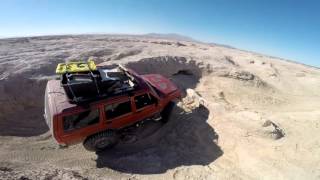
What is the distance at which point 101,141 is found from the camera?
7660 mm

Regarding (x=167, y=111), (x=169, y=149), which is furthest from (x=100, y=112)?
(x=167, y=111)

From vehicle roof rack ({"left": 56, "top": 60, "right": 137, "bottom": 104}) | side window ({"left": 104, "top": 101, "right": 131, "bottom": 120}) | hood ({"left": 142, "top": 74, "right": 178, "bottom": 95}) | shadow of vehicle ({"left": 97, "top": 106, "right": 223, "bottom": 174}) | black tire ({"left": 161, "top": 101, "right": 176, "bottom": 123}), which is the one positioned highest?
vehicle roof rack ({"left": 56, "top": 60, "right": 137, "bottom": 104})

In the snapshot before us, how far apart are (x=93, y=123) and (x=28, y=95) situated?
5065 mm

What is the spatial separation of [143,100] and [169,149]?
1624 millimetres

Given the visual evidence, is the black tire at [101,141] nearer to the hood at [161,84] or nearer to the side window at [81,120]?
the side window at [81,120]

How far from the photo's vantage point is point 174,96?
9180 millimetres

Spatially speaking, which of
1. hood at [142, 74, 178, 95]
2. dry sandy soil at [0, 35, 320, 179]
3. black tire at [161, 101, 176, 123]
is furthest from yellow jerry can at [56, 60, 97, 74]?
black tire at [161, 101, 176, 123]

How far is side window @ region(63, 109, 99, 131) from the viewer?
273 inches

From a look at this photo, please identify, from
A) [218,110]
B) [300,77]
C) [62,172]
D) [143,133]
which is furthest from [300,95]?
[62,172]

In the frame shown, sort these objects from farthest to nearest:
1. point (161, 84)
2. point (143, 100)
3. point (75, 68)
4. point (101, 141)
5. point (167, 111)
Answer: point (161, 84), point (167, 111), point (143, 100), point (75, 68), point (101, 141)

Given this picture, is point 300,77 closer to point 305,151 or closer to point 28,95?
point 305,151

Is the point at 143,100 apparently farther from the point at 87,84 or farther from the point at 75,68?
the point at 75,68

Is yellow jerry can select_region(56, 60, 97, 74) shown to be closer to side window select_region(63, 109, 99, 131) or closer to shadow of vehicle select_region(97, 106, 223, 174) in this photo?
side window select_region(63, 109, 99, 131)

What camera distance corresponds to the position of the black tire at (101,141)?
295 inches
